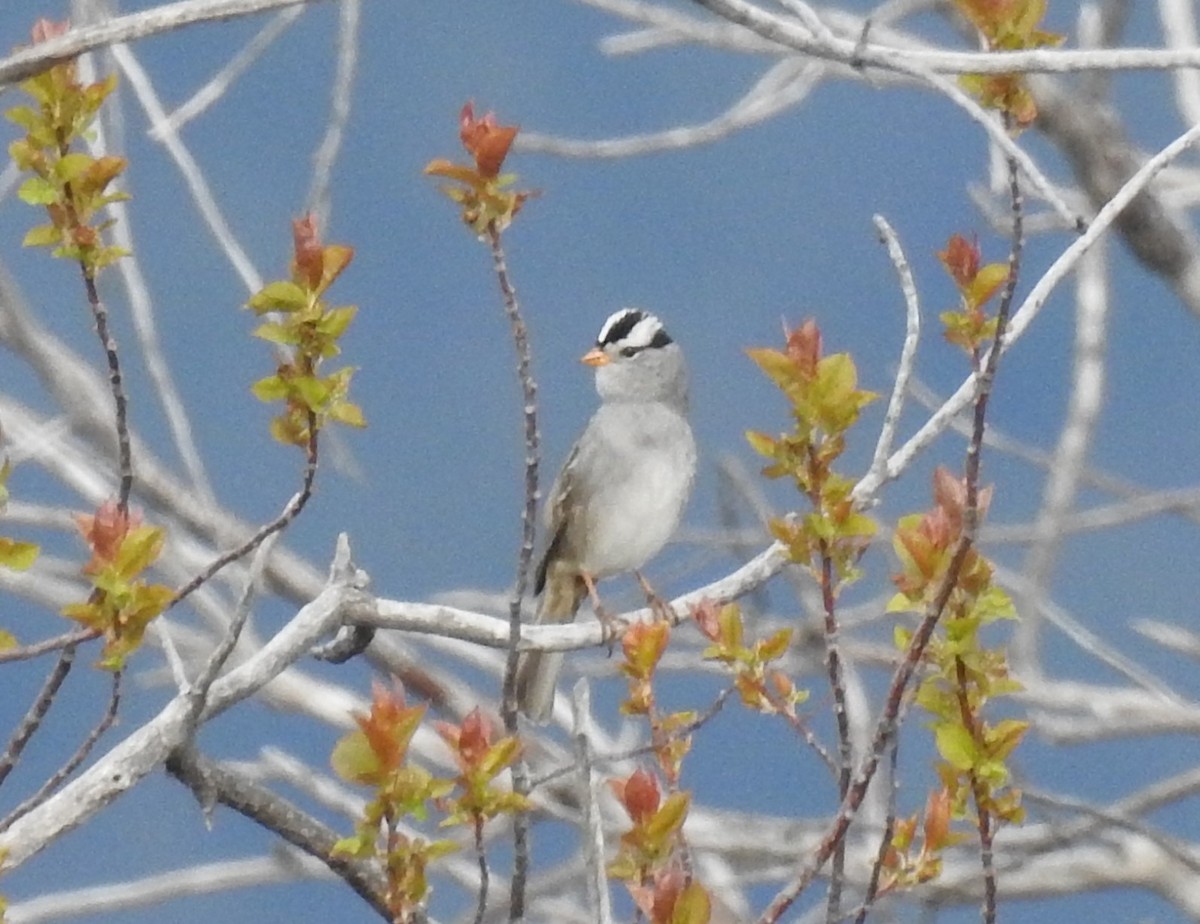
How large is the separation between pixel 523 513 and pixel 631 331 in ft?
8.00

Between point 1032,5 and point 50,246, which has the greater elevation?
point 1032,5

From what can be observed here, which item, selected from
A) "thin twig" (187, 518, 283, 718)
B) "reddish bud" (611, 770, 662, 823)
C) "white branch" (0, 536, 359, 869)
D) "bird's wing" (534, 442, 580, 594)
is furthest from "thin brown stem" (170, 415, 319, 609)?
"bird's wing" (534, 442, 580, 594)

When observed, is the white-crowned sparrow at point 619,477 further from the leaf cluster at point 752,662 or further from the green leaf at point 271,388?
the green leaf at point 271,388

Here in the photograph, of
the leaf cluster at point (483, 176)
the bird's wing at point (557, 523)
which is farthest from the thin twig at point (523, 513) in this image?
the bird's wing at point (557, 523)

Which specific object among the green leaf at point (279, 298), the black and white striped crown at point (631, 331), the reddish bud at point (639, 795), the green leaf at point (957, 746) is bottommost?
the reddish bud at point (639, 795)

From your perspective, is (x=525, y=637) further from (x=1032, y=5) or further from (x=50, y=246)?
(x=1032, y=5)

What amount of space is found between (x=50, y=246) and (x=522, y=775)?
68cm

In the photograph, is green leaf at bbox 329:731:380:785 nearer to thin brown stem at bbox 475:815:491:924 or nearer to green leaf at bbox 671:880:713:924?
thin brown stem at bbox 475:815:491:924

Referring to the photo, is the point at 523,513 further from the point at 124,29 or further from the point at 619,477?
the point at 619,477

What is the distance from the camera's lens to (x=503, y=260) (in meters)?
1.86

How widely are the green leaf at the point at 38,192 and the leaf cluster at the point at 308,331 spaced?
0.75 ft

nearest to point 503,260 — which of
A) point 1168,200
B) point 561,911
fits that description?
point 561,911

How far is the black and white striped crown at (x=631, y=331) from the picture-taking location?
14.2 feet

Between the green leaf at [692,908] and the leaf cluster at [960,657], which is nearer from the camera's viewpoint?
the green leaf at [692,908]
